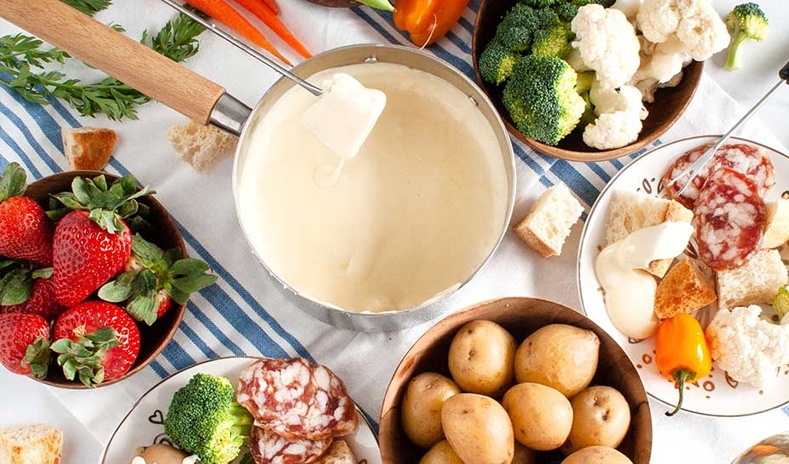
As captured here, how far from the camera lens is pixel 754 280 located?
1.59 metres

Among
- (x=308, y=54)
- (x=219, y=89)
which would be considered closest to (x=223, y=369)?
(x=219, y=89)

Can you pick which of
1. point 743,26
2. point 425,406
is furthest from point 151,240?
point 743,26

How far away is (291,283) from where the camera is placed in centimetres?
148

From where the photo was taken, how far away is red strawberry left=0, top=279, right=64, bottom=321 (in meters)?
1.50

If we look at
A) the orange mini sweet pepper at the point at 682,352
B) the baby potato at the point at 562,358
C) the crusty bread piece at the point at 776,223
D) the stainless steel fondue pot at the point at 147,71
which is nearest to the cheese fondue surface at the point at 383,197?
the stainless steel fondue pot at the point at 147,71

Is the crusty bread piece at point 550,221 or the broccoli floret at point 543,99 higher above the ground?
the broccoli floret at point 543,99

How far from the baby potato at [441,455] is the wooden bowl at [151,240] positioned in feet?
1.69

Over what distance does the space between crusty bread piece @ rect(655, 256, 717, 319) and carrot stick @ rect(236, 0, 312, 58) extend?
2.72 feet

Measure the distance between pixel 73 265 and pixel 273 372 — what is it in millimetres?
383

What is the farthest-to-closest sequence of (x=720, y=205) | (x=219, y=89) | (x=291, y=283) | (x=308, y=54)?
(x=308, y=54)
(x=720, y=205)
(x=291, y=283)
(x=219, y=89)

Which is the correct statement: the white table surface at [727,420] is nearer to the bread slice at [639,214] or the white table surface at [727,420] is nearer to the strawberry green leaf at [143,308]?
the bread slice at [639,214]

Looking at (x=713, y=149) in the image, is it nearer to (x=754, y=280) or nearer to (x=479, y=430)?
(x=754, y=280)

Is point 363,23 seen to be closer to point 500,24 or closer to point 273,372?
point 500,24

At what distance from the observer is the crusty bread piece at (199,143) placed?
162 centimetres
